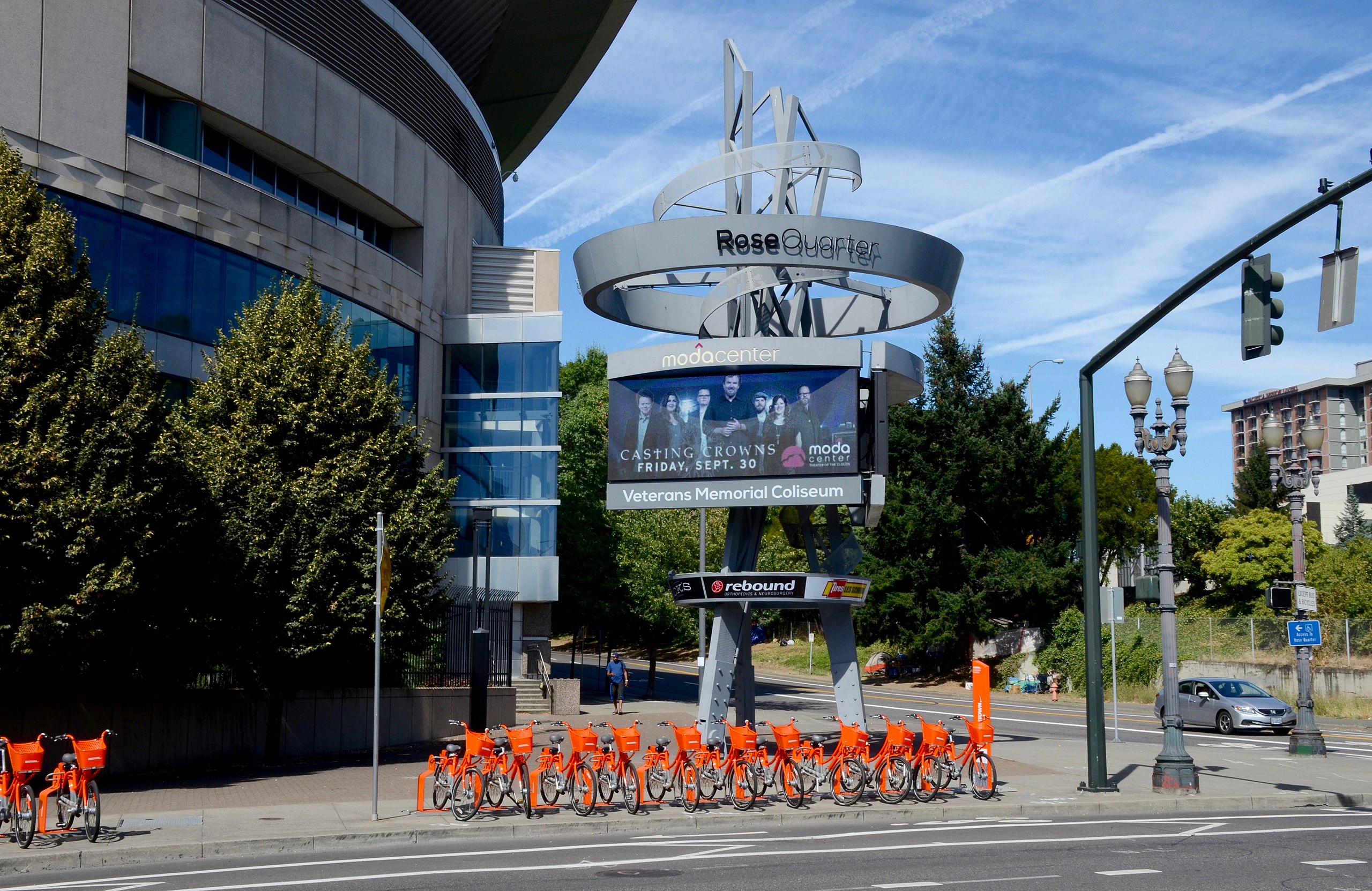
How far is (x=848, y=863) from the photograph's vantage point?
1234cm

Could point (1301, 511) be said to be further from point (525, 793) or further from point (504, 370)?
point (504, 370)

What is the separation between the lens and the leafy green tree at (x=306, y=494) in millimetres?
21469

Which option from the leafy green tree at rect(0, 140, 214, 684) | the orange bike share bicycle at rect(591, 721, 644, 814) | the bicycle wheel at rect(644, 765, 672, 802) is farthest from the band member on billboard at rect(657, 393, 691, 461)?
the leafy green tree at rect(0, 140, 214, 684)

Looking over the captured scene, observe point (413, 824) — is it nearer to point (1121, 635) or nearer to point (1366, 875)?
point (1366, 875)

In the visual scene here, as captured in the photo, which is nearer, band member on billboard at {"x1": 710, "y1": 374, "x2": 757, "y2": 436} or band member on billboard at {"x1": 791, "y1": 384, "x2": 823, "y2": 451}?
band member on billboard at {"x1": 791, "y1": 384, "x2": 823, "y2": 451}

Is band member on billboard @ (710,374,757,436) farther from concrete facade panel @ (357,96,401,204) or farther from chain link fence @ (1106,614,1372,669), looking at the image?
chain link fence @ (1106,614,1372,669)

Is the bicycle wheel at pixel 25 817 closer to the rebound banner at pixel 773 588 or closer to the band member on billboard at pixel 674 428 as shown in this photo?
the rebound banner at pixel 773 588

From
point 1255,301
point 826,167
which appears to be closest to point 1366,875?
point 1255,301

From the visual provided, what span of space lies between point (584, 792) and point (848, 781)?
11.7 feet

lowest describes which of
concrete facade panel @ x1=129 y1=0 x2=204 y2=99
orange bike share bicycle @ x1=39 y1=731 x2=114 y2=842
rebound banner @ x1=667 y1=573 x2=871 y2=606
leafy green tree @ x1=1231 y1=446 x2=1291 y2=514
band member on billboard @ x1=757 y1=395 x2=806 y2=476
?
orange bike share bicycle @ x1=39 y1=731 x2=114 y2=842

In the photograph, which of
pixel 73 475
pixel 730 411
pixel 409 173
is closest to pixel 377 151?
pixel 409 173

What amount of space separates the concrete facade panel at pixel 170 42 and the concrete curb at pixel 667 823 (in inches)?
702

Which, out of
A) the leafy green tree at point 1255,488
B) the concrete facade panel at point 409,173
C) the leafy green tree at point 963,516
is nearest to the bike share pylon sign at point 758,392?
the concrete facade panel at point 409,173

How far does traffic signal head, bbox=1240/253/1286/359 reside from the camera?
45.3 feet
